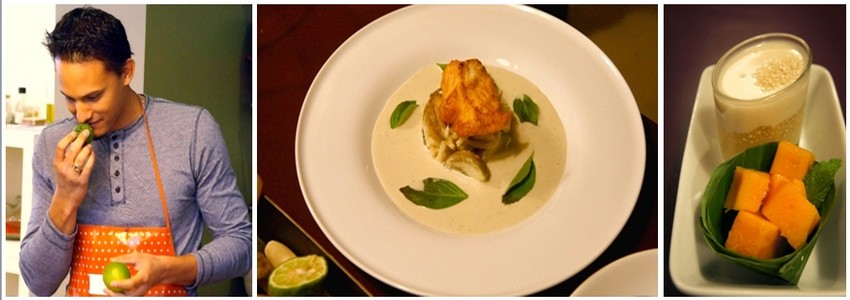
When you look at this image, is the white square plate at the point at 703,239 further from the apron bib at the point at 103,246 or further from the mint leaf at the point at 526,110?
the apron bib at the point at 103,246

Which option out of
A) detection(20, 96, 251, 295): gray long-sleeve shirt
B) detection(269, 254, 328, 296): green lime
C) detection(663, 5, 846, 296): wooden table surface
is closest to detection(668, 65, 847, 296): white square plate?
detection(663, 5, 846, 296): wooden table surface

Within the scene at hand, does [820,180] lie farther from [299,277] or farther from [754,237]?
[299,277]

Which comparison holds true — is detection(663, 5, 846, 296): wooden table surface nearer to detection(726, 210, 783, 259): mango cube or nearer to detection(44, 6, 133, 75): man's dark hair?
detection(726, 210, 783, 259): mango cube

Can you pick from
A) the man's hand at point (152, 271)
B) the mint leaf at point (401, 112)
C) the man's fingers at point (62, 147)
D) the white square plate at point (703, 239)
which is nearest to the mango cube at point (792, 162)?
the white square plate at point (703, 239)

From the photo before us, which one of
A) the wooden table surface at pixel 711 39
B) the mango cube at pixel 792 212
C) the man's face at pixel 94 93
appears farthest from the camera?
the wooden table surface at pixel 711 39

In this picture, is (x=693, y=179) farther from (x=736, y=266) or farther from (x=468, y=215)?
(x=468, y=215)

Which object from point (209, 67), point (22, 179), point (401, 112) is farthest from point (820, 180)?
point (22, 179)
